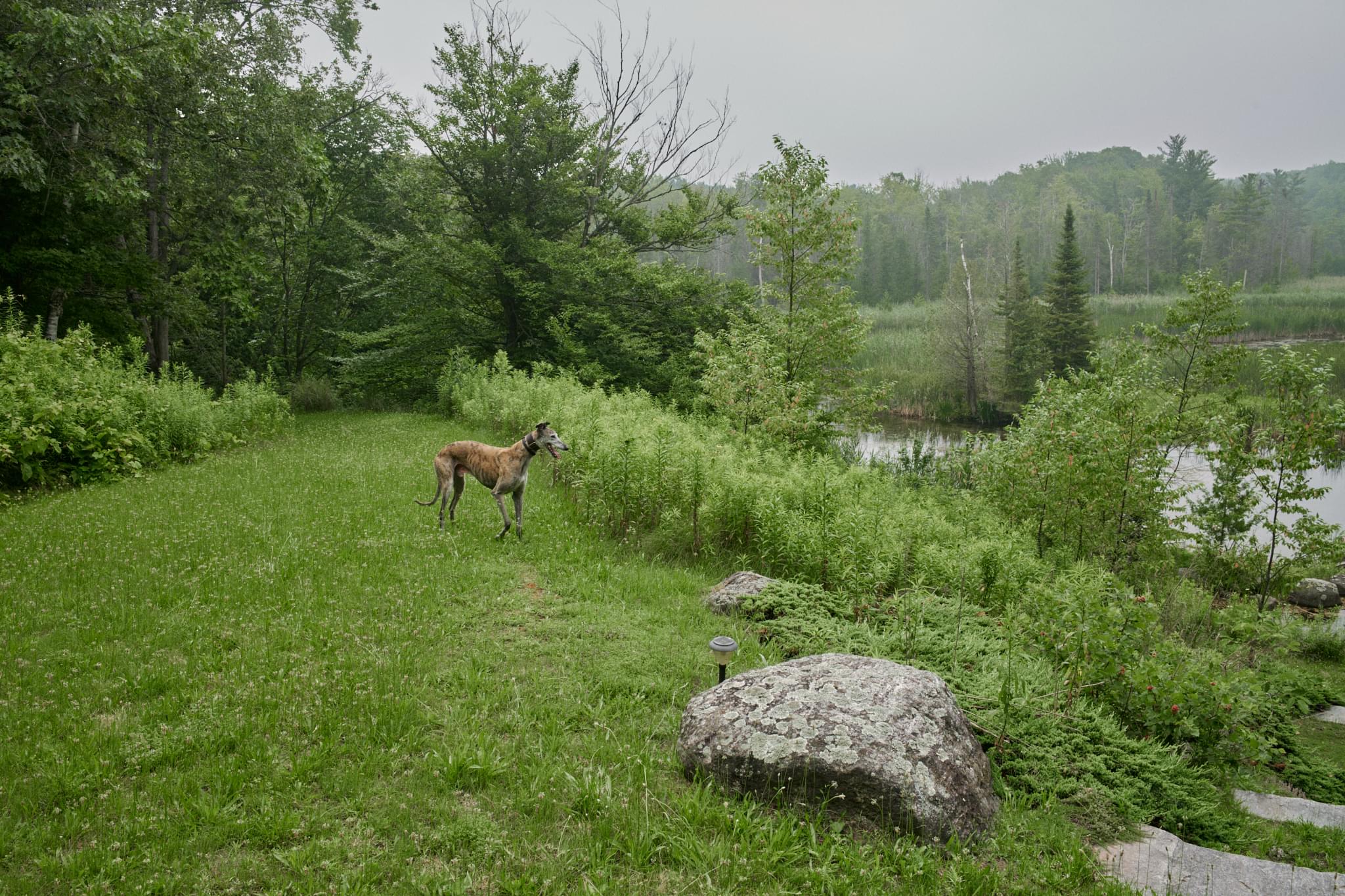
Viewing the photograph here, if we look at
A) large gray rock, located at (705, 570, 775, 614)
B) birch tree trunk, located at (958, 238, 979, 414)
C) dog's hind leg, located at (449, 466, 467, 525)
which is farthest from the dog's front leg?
birch tree trunk, located at (958, 238, 979, 414)

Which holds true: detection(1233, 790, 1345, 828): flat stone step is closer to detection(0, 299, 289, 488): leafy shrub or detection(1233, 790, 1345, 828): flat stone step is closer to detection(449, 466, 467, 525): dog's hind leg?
detection(449, 466, 467, 525): dog's hind leg

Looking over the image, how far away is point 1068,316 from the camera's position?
120 feet

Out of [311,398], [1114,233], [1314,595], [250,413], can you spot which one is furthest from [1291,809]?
[1114,233]

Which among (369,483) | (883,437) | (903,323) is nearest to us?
(369,483)

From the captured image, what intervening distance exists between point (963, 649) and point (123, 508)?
34.3 feet

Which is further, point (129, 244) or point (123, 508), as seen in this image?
point (129, 244)

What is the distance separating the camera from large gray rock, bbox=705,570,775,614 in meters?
6.89

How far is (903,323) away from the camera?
57.6 meters

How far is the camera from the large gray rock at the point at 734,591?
271 inches

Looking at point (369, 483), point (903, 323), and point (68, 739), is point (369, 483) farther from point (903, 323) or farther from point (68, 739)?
point (903, 323)

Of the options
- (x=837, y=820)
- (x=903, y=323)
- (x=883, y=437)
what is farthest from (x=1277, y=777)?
(x=903, y=323)

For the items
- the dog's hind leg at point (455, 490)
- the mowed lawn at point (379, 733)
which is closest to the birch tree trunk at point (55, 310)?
the mowed lawn at point (379, 733)

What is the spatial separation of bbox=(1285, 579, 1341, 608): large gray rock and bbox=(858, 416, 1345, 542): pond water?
5.00 ft

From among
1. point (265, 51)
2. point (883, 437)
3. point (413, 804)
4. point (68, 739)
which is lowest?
point (883, 437)
